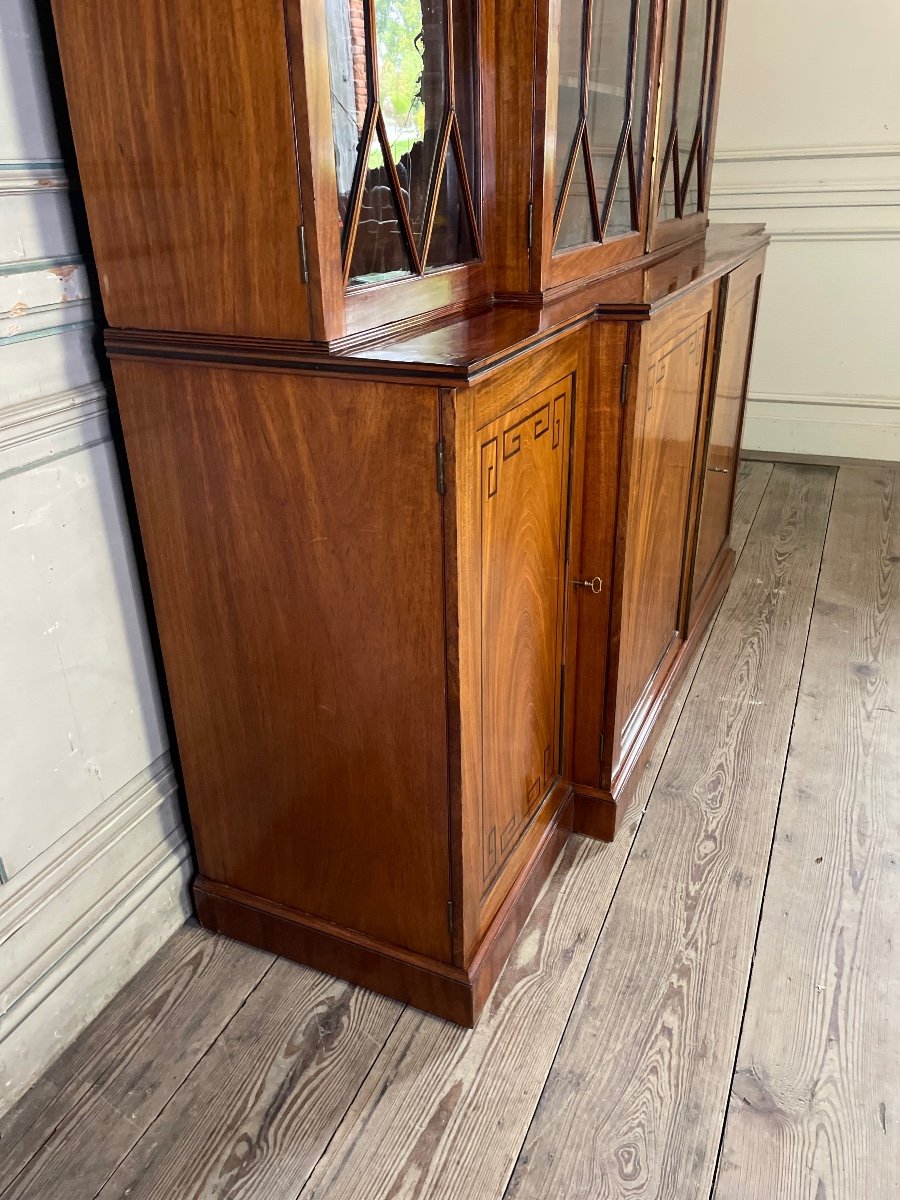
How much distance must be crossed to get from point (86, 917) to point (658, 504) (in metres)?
1.06

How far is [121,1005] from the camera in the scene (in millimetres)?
1247

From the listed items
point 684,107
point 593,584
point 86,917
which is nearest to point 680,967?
point 593,584

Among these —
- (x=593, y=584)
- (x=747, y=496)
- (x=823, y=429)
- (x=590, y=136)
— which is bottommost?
(x=747, y=496)

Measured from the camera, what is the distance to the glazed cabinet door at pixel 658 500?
134cm

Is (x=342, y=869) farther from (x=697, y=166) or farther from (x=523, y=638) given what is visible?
(x=697, y=166)

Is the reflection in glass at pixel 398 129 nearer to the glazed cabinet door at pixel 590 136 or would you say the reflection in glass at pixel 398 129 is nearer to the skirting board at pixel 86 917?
the glazed cabinet door at pixel 590 136

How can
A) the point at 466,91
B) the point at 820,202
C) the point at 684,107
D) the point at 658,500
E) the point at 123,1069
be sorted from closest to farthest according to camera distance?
the point at 466,91 < the point at 123,1069 < the point at 658,500 < the point at 684,107 < the point at 820,202

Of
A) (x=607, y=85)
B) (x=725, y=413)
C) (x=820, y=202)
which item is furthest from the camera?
(x=820, y=202)

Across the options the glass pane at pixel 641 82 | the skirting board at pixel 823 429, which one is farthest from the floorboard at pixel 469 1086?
the skirting board at pixel 823 429

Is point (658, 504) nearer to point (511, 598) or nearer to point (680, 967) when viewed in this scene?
point (511, 598)

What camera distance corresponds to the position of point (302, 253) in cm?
86

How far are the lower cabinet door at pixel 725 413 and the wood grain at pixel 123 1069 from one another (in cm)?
123

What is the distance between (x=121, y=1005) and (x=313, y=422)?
33.8 inches

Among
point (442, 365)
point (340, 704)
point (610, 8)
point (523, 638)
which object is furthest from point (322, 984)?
point (610, 8)
